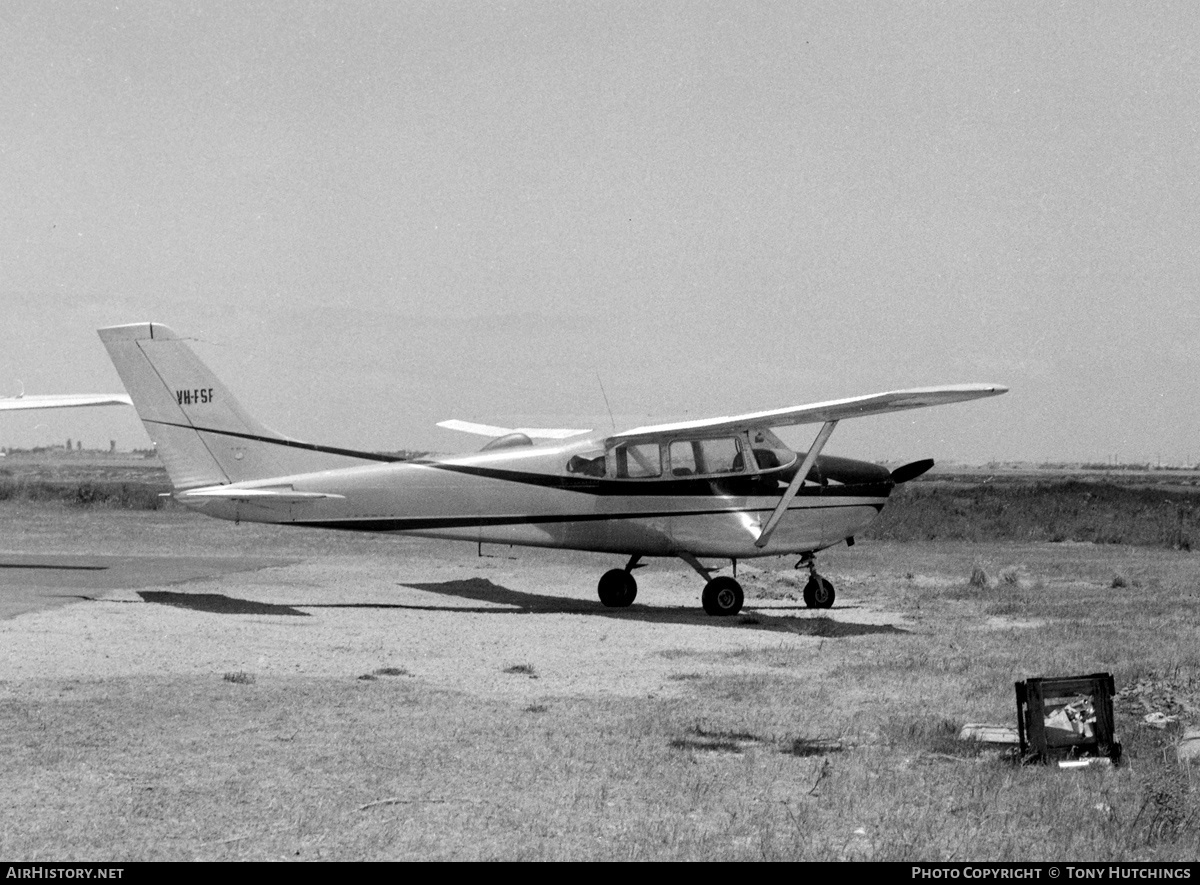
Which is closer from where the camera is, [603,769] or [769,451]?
[603,769]

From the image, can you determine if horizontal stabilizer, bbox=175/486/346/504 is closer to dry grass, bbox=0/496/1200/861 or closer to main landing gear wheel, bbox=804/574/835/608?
dry grass, bbox=0/496/1200/861

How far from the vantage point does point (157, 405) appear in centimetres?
1662

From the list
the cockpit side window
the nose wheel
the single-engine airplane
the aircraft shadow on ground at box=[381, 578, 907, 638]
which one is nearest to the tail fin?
the single-engine airplane

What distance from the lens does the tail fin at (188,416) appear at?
53.9 feet

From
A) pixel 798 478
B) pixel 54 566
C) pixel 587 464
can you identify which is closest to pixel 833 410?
pixel 798 478

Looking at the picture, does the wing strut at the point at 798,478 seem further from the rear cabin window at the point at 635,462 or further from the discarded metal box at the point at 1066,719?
the discarded metal box at the point at 1066,719

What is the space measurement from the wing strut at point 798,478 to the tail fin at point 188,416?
595 cm

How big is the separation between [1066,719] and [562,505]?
1003cm

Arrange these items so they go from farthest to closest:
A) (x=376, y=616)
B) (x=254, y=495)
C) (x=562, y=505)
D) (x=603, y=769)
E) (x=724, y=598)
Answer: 1. (x=562, y=505)
2. (x=724, y=598)
3. (x=254, y=495)
4. (x=376, y=616)
5. (x=603, y=769)

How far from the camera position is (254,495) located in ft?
53.5

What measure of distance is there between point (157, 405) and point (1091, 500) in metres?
36.1

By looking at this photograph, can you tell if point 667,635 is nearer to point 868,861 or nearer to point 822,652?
point 822,652

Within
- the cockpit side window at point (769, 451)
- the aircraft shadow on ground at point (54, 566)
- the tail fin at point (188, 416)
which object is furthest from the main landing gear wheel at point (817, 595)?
the aircraft shadow on ground at point (54, 566)

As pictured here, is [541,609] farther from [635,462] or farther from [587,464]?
[635,462]
